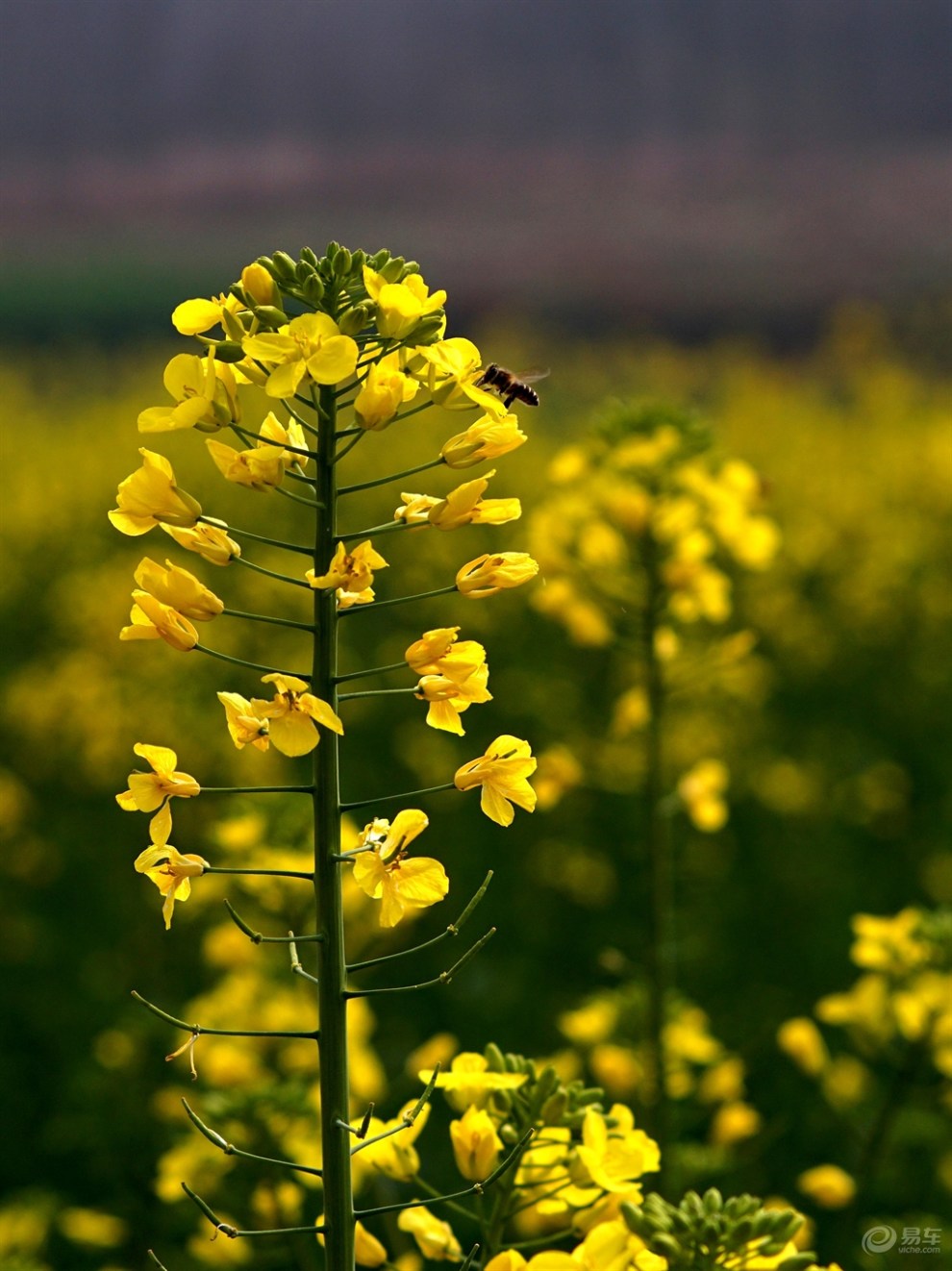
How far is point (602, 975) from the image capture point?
6066 millimetres

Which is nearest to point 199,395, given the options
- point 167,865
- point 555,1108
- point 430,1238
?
point 167,865

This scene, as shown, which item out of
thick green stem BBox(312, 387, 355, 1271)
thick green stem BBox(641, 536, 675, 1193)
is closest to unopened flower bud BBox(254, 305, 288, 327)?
thick green stem BBox(312, 387, 355, 1271)

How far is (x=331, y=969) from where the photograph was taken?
1.67 metres

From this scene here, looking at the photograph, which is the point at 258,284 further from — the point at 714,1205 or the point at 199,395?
the point at 714,1205

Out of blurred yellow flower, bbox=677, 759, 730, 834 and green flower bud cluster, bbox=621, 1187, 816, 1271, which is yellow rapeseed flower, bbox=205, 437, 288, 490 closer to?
green flower bud cluster, bbox=621, 1187, 816, 1271

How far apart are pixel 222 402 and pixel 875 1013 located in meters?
2.36

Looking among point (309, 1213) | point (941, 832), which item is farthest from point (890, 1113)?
point (941, 832)

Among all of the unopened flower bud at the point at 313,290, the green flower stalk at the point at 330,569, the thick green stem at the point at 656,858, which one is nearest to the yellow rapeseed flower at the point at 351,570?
the green flower stalk at the point at 330,569

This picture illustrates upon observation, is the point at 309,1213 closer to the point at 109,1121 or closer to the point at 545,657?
the point at 109,1121

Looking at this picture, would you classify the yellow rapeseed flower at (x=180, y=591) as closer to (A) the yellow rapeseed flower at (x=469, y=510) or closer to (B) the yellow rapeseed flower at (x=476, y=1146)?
(A) the yellow rapeseed flower at (x=469, y=510)

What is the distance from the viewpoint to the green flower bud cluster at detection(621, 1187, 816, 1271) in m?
1.81

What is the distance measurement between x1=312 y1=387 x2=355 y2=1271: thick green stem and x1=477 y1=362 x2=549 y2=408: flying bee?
3.10ft

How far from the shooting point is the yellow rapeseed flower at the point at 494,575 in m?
1.81

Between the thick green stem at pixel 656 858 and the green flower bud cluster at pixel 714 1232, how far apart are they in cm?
124
